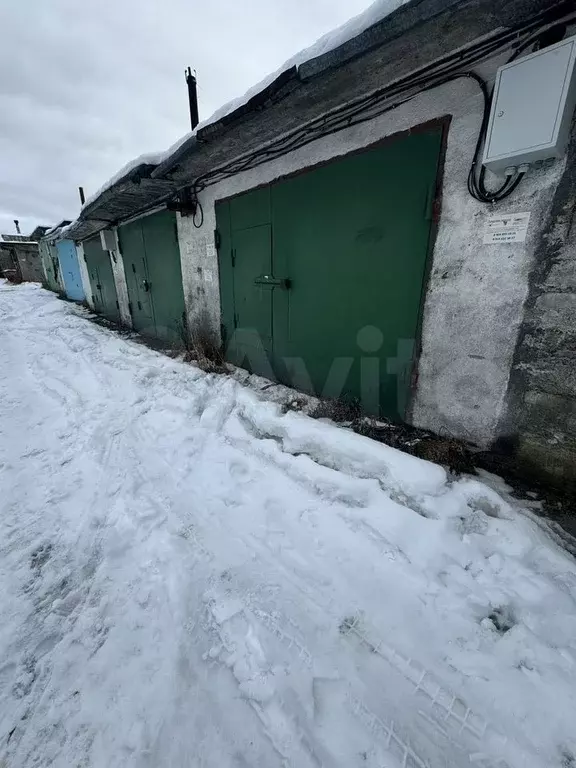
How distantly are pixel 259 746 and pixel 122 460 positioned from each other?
2117mm

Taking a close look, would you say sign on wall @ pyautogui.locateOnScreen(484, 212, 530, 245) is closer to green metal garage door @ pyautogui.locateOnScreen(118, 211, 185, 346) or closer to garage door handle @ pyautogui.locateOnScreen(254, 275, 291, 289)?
garage door handle @ pyautogui.locateOnScreen(254, 275, 291, 289)

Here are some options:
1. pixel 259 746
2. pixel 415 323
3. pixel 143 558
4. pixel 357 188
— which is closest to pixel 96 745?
pixel 259 746

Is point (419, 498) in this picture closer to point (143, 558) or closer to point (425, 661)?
point (425, 661)

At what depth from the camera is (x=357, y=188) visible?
290cm

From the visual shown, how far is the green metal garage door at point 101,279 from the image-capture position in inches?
359

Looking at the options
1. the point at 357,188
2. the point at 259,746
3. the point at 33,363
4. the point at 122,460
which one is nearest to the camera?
the point at 259,746

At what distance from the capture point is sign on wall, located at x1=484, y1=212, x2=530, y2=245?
2092 millimetres

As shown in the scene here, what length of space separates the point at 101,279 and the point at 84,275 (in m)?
2.76

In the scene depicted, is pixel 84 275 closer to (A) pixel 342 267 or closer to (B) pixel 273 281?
(B) pixel 273 281

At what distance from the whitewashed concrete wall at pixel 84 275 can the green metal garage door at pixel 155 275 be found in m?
4.91

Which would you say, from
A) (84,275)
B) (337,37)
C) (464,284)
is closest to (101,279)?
(84,275)

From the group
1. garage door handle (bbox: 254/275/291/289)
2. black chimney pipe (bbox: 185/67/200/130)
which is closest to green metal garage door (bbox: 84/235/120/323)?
black chimney pipe (bbox: 185/67/200/130)

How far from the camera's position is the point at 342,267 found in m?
3.19

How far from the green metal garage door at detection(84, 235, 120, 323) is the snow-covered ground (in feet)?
25.6
